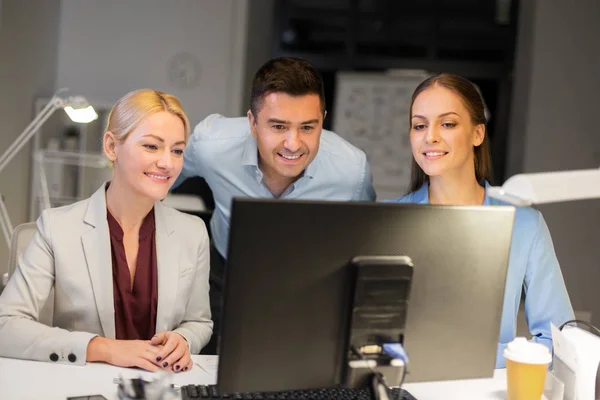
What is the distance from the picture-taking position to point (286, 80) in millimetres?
2148

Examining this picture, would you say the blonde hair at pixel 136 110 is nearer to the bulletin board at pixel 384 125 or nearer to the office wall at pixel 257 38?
the office wall at pixel 257 38

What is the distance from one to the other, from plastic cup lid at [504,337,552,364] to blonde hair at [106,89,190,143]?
3.26 feet

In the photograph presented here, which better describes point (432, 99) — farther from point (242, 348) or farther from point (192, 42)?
point (192, 42)

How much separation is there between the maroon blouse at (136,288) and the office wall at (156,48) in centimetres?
394

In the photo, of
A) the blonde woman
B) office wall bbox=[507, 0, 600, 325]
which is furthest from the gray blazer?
office wall bbox=[507, 0, 600, 325]

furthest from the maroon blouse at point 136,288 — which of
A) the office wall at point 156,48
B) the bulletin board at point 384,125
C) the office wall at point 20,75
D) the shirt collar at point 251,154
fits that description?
the bulletin board at point 384,125

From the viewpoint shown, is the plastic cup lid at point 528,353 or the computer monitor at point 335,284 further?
the plastic cup lid at point 528,353

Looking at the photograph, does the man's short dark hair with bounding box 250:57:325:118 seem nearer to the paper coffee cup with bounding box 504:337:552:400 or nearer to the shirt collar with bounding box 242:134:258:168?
the shirt collar with bounding box 242:134:258:168

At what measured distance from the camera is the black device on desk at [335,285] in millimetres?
1188

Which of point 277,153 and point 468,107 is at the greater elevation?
point 468,107

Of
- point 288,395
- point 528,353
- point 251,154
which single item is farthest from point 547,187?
point 251,154

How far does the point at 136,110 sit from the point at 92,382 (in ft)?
2.28

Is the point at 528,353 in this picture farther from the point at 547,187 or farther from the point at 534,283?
the point at 534,283

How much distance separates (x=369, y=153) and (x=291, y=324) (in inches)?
194
